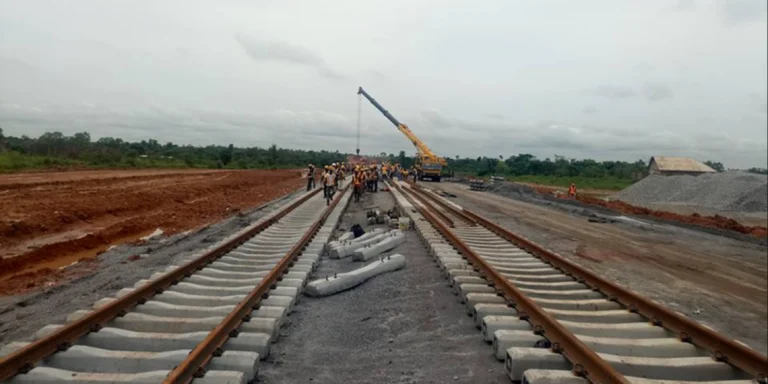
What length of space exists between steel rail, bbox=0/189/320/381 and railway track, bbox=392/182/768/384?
3.71m

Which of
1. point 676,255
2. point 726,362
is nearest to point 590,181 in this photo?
point 676,255

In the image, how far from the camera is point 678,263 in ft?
44.3

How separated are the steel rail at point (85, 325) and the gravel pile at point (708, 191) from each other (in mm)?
26145

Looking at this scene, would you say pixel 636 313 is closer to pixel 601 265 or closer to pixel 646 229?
pixel 601 265

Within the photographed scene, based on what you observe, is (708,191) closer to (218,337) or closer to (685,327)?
(685,327)

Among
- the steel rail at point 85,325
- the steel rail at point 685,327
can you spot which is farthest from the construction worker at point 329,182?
the steel rail at point 685,327

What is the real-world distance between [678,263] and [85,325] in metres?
12.6

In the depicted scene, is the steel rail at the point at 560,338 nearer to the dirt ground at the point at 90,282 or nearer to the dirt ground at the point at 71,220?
the dirt ground at the point at 90,282

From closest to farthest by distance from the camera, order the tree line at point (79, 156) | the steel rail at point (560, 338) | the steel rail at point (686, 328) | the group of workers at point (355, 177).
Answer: the steel rail at point (560, 338) < the steel rail at point (686, 328) < the group of workers at point (355, 177) < the tree line at point (79, 156)

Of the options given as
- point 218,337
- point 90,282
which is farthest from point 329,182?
point 218,337

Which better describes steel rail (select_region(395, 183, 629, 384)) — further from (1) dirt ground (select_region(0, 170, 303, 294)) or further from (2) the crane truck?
(2) the crane truck

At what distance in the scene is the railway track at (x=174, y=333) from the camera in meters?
4.36

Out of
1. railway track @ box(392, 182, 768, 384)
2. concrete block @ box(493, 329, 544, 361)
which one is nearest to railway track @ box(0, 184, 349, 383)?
concrete block @ box(493, 329, 544, 361)

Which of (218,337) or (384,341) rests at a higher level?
(218,337)
